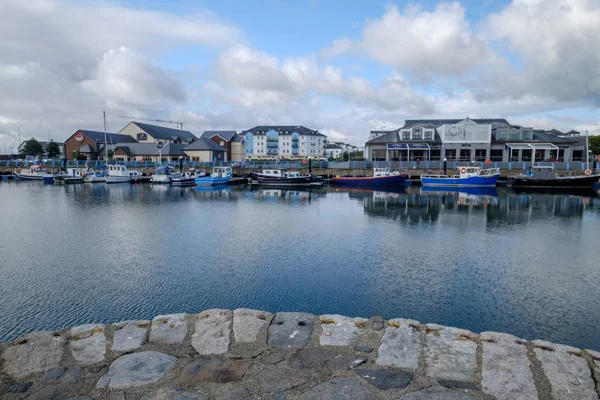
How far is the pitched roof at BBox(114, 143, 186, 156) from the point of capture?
68562 mm

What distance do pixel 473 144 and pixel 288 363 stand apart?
53.6 m

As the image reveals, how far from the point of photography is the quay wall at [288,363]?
4066 millimetres

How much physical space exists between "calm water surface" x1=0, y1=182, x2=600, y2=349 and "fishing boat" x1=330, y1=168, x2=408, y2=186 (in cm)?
2067

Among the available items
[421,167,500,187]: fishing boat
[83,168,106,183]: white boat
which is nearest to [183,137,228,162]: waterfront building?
[83,168,106,183]: white boat

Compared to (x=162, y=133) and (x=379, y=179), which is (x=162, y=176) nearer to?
(x=379, y=179)

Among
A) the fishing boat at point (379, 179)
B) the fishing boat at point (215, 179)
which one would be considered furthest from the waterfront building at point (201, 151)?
the fishing boat at point (379, 179)

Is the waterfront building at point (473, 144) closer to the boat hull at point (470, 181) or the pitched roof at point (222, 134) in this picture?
the boat hull at point (470, 181)

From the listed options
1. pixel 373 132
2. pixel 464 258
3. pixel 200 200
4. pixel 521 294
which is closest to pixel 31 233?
pixel 200 200

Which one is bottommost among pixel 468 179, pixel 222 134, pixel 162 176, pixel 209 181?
pixel 209 181

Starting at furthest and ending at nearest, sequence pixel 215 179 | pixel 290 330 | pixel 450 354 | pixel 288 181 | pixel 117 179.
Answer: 1. pixel 117 179
2. pixel 215 179
3. pixel 288 181
4. pixel 290 330
5. pixel 450 354

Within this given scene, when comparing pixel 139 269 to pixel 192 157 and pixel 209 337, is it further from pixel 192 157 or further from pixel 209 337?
pixel 192 157

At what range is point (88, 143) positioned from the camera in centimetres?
7331

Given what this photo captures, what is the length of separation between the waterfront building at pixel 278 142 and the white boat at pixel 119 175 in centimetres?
5242

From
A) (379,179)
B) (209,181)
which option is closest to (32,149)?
(209,181)
